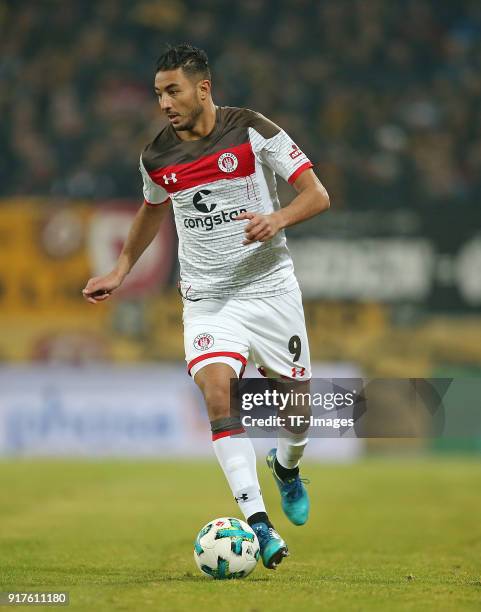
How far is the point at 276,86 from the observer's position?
1727 cm

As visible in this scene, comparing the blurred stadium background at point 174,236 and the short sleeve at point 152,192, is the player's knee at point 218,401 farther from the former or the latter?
the blurred stadium background at point 174,236

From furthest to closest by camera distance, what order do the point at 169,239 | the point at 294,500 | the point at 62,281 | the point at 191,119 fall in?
the point at 62,281, the point at 169,239, the point at 294,500, the point at 191,119

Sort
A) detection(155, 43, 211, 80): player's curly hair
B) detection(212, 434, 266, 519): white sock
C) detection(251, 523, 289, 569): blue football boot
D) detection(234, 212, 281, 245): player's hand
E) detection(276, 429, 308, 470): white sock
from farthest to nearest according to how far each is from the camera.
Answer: detection(276, 429, 308, 470): white sock, detection(155, 43, 211, 80): player's curly hair, detection(212, 434, 266, 519): white sock, detection(251, 523, 289, 569): blue football boot, detection(234, 212, 281, 245): player's hand

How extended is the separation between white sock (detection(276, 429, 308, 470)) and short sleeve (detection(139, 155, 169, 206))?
1.62 meters

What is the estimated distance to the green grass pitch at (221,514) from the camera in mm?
5387

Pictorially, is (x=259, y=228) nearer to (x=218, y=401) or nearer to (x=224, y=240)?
(x=224, y=240)

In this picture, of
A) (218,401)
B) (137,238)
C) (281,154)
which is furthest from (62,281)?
(218,401)

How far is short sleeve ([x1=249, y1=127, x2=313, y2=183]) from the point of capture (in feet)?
21.0

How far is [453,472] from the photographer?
14547 mm

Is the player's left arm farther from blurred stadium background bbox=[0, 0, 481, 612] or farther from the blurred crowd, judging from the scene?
the blurred crowd

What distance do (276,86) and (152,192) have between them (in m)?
10.8

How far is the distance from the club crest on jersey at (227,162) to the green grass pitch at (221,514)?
7.08 ft

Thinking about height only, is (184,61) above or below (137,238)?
above

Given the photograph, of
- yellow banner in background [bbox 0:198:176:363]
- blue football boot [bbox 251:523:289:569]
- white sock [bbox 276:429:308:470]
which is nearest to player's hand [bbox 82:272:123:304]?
white sock [bbox 276:429:308:470]
